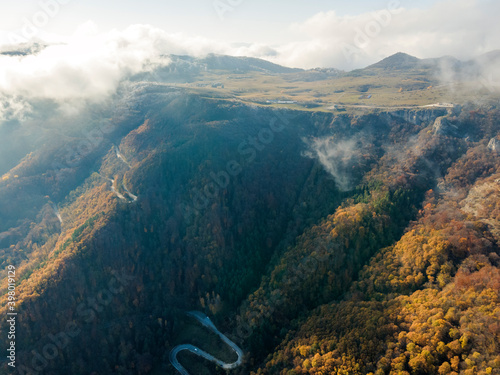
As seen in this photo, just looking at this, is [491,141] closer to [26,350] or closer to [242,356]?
[242,356]

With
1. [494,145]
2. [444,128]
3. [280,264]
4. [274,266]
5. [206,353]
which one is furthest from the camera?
[444,128]

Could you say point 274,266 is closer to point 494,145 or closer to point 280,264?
point 280,264

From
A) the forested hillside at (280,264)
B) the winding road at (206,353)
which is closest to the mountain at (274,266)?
the forested hillside at (280,264)

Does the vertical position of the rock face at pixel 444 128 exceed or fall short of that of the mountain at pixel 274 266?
it exceeds it

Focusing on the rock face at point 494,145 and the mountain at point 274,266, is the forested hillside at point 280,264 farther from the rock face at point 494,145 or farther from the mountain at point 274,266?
the rock face at point 494,145

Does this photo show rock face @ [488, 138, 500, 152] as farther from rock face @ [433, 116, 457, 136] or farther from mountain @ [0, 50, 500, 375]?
rock face @ [433, 116, 457, 136]

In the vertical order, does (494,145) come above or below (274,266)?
above

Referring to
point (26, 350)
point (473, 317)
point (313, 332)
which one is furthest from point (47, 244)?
point (473, 317)

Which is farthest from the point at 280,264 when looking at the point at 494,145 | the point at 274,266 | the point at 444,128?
the point at 444,128

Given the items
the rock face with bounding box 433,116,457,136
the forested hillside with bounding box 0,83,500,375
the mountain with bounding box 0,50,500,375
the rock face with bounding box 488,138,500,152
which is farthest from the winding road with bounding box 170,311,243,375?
the rock face with bounding box 433,116,457,136

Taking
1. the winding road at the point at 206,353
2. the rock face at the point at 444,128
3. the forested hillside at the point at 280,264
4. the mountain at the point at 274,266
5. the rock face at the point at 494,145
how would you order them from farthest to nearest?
the rock face at the point at 444,128
the rock face at the point at 494,145
the winding road at the point at 206,353
the mountain at the point at 274,266
the forested hillside at the point at 280,264
